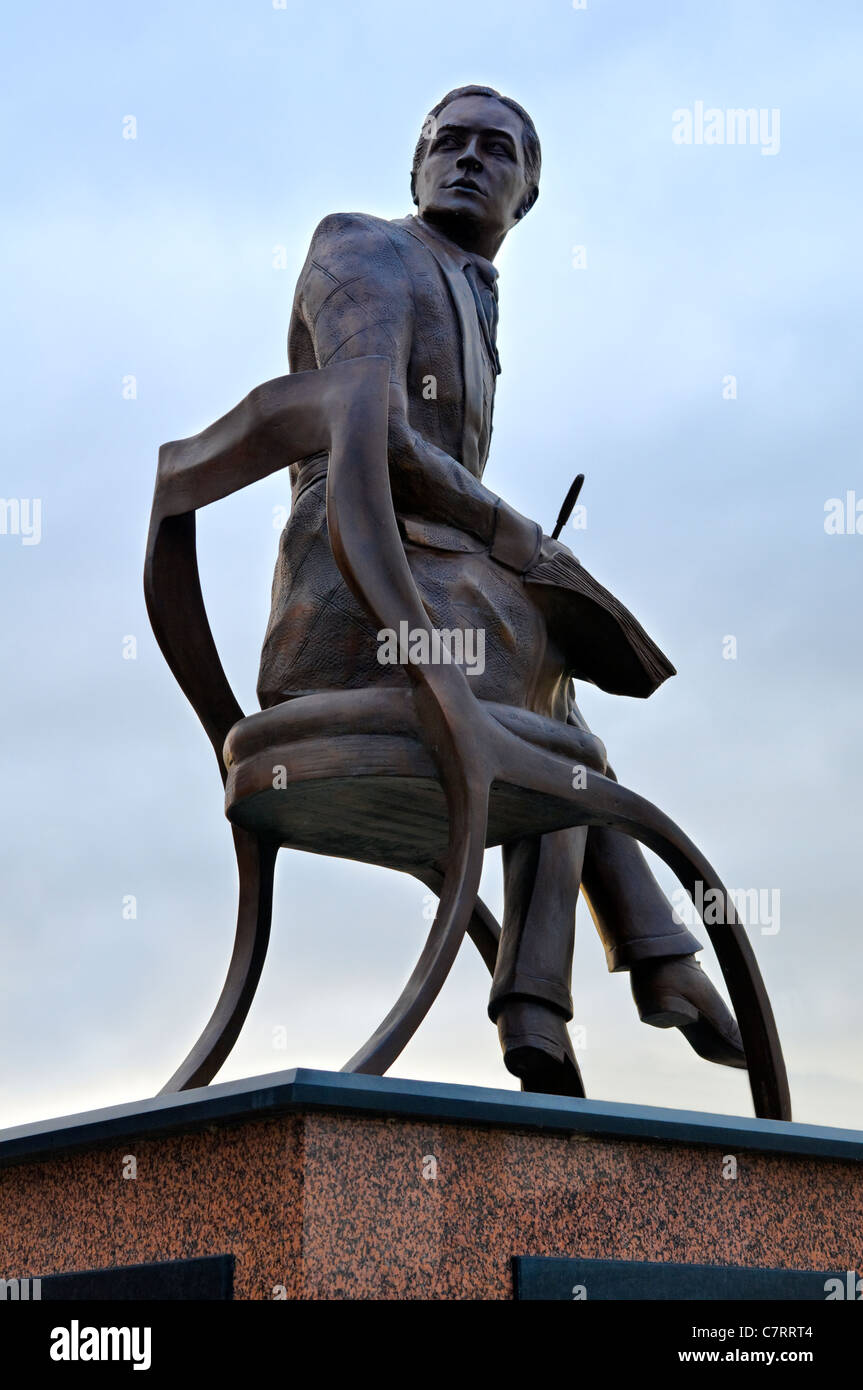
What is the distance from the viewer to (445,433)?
648 centimetres

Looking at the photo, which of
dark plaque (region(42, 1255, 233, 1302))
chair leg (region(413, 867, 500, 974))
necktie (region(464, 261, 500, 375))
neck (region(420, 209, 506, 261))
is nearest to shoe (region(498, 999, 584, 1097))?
chair leg (region(413, 867, 500, 974))

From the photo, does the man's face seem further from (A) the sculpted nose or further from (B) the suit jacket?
(B) the suit jacket

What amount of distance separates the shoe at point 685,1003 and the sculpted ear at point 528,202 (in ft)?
9.89

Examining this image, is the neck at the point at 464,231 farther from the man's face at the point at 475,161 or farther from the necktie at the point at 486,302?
the necktie at the point at 486,302

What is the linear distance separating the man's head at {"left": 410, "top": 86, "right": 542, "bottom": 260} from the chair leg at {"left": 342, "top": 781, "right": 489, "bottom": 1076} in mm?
2503

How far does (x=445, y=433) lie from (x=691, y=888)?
1.92 meters

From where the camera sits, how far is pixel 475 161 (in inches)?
265

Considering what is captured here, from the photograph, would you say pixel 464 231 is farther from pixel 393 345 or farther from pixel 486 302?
pixel 393 345

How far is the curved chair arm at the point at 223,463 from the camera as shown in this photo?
18.5 ft

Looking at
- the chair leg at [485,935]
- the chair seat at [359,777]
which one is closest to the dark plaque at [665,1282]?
the chair seat at [359,777]

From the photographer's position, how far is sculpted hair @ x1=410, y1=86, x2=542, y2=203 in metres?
6.82

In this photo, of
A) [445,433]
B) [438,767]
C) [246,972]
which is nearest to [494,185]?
[445,433]

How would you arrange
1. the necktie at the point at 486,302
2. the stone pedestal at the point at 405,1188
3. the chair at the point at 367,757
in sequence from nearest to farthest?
the stone pedestal at the point at 405,1188 → the chair at the point at 367,757 → the necktie at the point at 486,302

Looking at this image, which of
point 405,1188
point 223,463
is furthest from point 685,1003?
point 223,463
